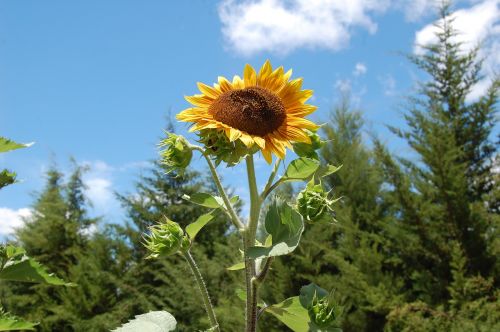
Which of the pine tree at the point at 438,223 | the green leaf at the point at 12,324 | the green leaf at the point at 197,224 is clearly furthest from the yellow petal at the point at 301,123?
the pine tree at the point at 438,223

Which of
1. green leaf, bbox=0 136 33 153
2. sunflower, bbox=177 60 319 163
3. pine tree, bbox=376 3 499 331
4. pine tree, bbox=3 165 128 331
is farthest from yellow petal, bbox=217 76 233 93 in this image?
pine tree, bbox=3 165 128 331

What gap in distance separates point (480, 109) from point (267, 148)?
623 cm

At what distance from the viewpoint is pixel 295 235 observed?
0.81m

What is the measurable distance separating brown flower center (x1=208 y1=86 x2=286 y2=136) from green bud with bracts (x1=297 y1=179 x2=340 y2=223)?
0.41 feet

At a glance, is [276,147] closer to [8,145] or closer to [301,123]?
[301,123]

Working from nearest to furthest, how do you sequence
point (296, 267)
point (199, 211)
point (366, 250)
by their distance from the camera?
point (366, 250)
point (296, 267)
point (199, 211)

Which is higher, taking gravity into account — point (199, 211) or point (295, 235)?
point (199, 211)

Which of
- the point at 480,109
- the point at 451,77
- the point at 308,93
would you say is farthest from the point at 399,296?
the point at 308,93

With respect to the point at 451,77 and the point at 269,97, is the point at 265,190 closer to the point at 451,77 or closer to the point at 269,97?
the point at 269,97

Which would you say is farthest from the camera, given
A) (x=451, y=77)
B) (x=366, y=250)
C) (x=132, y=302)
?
(x=132, y=302)

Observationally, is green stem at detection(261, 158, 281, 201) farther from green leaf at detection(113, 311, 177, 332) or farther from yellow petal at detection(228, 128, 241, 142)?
green leaf at detection(113, 311, 177, 332)

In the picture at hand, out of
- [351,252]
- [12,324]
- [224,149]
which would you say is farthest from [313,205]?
[351,252]

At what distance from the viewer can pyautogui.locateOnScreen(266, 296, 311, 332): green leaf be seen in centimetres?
90

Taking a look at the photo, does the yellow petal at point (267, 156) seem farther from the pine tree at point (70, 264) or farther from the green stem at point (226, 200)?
the pine tree at point (70, 264)
